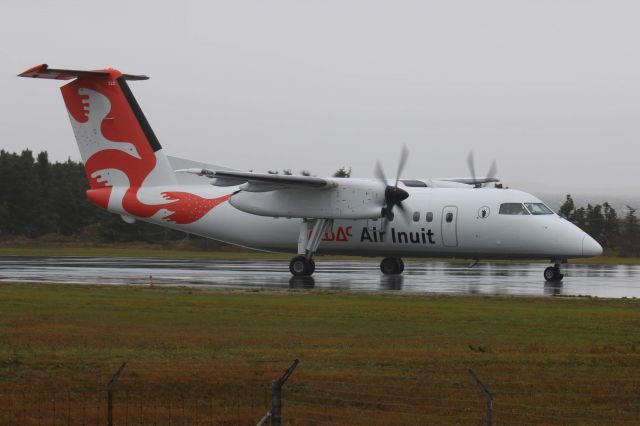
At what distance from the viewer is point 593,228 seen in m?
60.4

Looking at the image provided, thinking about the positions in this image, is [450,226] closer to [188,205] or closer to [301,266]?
[301,266]

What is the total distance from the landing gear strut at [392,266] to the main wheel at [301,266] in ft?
11.2

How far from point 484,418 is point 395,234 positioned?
71.6 feet

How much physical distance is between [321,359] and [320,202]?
17.9 metres

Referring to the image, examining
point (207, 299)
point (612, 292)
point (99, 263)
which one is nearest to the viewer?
point (207, 299)

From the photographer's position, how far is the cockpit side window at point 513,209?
3028 centimetres

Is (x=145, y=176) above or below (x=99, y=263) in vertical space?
above

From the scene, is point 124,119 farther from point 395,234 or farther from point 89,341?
point 89,341

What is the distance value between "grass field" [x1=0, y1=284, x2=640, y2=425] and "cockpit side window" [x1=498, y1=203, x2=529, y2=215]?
8.29 m

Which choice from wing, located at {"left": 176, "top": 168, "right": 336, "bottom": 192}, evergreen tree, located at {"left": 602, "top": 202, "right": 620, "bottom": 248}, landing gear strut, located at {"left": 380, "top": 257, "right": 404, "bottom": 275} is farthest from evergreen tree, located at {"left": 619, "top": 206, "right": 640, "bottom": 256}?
wing, located at {"left": 176, "top": 168, "right": 336, "bottom": 192}

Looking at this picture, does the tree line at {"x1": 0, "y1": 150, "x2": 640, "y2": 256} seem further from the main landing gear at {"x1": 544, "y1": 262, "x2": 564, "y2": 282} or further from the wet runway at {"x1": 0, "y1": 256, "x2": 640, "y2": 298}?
the main landing gear at {"x1": 544, "y1": 262, "x2": 564, "y2": 282}

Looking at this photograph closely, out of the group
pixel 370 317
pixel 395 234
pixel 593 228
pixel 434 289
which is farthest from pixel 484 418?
pixel 593 228

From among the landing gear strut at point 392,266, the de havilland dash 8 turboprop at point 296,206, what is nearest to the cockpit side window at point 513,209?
the de havilland dash 8 turboprop at point 296,206

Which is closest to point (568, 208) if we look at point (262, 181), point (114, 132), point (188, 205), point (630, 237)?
point (630, 237)
